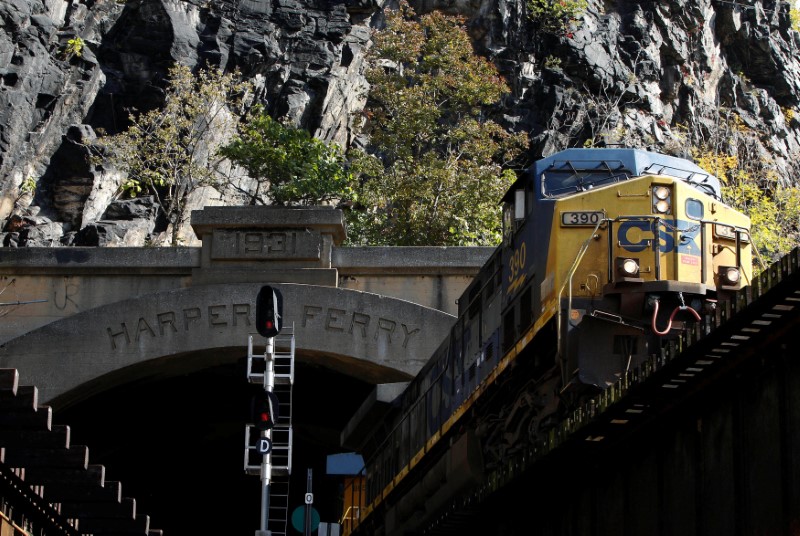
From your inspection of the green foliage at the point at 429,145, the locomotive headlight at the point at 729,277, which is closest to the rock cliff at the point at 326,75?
the green foliage at the point at 429,145

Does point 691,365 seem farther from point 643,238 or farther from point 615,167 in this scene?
point 615,167

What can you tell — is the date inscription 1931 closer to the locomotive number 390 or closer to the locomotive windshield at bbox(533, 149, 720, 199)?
the locomotive windshield at bbox(533, 149, 720, 199)

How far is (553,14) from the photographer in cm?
5156

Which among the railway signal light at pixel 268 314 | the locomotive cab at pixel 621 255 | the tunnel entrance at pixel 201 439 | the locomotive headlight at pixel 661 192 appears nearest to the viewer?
the locomotive cab at pixel 621 255

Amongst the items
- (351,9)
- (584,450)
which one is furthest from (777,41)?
(584,450)

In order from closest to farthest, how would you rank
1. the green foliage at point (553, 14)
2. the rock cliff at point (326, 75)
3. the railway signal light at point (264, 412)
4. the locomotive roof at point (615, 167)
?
1. the locomotive roof at point (615, 167)
2. the railway signal light at point (264, 412)
3. the rock cliff at point (326, 75)
4. the green foliage at point (553, 14)

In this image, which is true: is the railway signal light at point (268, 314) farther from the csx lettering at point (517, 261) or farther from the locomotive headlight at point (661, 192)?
the locomotive headlight at point (661, 192)

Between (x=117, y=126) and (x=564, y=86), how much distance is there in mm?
16177

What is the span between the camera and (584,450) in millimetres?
12344

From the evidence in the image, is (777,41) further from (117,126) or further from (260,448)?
(260,448)

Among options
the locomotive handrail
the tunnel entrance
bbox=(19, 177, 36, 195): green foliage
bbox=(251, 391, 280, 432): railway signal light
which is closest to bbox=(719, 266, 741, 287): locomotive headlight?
the locomotive handrail

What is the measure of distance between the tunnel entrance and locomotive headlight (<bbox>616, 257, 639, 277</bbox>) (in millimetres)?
12847

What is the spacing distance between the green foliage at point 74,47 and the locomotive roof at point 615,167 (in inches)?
1161

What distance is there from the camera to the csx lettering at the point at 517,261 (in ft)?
53.8
